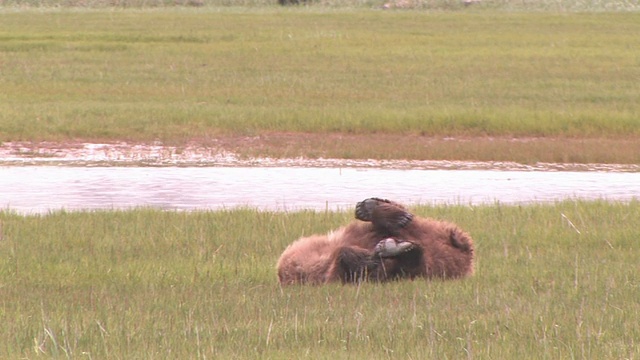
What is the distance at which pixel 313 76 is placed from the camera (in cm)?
2583

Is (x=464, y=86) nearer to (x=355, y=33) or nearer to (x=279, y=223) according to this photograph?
(x=355, y=33)

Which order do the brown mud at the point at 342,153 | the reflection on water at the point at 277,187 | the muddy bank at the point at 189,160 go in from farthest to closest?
the brown mud at the point at 342,153
the muddy bank at the point at 189,160
the reflection on water at the point at 277,187

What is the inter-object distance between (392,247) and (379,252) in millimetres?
98

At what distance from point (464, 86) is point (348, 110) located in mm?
4498

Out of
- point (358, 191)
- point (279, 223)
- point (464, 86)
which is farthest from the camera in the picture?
point (464, 86)

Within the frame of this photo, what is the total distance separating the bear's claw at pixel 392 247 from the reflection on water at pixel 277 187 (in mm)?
4929

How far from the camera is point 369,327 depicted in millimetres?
6066

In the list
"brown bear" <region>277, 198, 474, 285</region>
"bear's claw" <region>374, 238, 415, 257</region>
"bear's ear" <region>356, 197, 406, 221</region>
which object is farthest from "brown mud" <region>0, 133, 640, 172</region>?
"bear's claw" <region>374, 238, 415, 257</region>

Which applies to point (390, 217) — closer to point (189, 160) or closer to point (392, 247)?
point (392, 247)

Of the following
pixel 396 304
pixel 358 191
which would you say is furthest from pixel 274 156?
pixel 396 304

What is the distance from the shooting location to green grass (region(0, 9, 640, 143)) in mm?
19750

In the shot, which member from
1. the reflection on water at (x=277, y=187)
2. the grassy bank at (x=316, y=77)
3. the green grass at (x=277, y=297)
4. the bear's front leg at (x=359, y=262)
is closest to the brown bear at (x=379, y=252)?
the bear's front leg at (x=359, y=262)

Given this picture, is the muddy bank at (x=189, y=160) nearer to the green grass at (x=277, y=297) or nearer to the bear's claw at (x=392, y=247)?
the green grass at (x=277, y=297)

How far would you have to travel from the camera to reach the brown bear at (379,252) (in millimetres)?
7277
